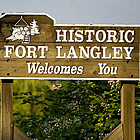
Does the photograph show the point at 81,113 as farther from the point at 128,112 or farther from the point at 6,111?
the point at 6,111

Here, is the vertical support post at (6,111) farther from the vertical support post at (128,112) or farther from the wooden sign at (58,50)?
the vertical support post at (128,112)

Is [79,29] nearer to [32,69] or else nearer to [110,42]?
[110,42]

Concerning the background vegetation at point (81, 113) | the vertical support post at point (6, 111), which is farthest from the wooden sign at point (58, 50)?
the background vegetation at point (81, 113)

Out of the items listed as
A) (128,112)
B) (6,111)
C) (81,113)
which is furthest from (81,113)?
(6,111)

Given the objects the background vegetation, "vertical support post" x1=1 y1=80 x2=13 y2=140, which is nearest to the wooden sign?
"vertical support post" x1=1 y1=80 x2=13 y2=140

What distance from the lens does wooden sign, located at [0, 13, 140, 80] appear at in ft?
14.0

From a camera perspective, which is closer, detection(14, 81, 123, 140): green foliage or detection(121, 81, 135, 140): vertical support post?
detection(121, 81, 135, 140): vertical support post

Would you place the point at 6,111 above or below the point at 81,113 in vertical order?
above

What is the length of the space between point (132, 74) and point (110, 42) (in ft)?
1.79

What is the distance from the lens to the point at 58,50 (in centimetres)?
427

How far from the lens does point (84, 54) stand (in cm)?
428

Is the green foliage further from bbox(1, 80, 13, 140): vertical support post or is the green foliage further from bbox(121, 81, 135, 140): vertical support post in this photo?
bbox(1, 80, 13, 140): vertical support post

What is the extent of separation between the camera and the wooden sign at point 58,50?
4.25 metres

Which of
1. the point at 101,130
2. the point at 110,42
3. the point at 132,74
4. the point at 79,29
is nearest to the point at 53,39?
the point at 79,29
